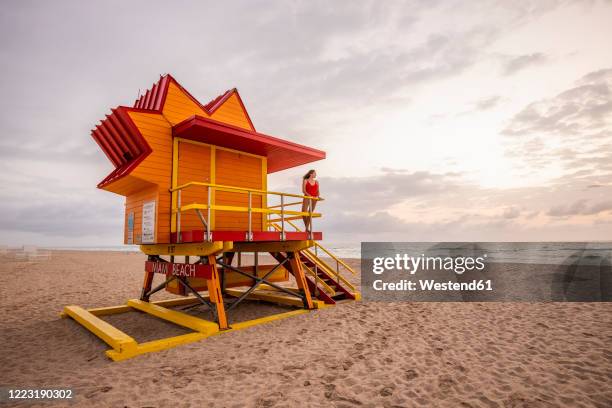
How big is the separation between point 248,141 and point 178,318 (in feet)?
16.6

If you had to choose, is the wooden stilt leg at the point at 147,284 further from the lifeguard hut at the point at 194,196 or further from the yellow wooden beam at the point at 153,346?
the yellow wooden beam at the point at 153,346

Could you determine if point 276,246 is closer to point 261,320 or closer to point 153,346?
point 261,320

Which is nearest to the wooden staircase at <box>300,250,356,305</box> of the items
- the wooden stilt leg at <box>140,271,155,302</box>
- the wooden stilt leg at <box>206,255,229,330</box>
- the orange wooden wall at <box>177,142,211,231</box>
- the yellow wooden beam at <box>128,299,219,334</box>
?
the wooden stilt leg at <box>206,255,229,330</box>

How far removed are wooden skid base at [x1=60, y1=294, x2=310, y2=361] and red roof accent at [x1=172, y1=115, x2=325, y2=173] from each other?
15.6 feet

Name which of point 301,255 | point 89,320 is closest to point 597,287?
point 301,255

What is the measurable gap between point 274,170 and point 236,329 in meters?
6.21

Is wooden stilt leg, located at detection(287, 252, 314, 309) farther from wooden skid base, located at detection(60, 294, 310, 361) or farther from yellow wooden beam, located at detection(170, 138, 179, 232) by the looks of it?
yellow wooden beam, located at detection(170, 138, 179, 232)

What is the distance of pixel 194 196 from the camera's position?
363 inches

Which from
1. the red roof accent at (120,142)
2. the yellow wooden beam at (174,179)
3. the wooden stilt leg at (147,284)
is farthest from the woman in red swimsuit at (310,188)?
the wooden stilt leg at (147,284)

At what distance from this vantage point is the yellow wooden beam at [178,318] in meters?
7.60

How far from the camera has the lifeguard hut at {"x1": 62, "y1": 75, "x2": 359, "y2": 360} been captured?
808cm

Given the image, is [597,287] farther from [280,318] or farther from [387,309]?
[280,318]

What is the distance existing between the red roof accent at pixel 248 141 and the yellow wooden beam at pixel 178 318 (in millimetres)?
4767

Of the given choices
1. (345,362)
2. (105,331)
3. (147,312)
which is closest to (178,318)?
(105,331)
